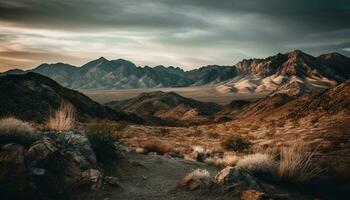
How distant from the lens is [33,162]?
10.8 meters

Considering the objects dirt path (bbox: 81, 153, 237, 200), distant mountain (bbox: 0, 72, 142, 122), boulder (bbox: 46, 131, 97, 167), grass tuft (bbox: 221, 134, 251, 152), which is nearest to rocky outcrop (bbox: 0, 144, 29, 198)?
dirt path (bbox: 81, 153, 237, 200)

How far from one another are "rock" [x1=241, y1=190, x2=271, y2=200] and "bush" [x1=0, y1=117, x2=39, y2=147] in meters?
6.51

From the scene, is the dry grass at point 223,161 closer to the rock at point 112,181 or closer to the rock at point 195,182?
the rock at point 195,182

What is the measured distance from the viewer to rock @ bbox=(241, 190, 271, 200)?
31.6 feet

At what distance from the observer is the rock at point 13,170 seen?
949 centimetres

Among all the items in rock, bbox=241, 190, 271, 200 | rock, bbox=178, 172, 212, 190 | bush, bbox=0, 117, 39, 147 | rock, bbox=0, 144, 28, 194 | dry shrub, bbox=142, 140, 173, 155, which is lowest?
dry shrub, bbox=142, 140, 173, 155

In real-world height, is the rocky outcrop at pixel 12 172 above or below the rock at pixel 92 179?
above

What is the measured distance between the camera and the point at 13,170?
9.84 meters

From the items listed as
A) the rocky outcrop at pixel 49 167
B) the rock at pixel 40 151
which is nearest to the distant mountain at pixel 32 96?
the rocky outcrop at pixel 49 167

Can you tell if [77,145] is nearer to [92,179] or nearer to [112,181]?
[92,179]

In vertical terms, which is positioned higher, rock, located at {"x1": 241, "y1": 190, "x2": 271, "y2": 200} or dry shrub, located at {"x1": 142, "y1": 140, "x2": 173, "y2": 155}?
rock, located at {"x1": 241, "y1": 190, "x2": 271, "y2": 200}

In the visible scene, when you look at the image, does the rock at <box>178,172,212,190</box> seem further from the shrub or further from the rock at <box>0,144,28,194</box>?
the rock at <box>0,144,28,194</box>

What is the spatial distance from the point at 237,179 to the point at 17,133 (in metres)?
6.71

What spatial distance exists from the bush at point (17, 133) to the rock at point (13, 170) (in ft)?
3.37
